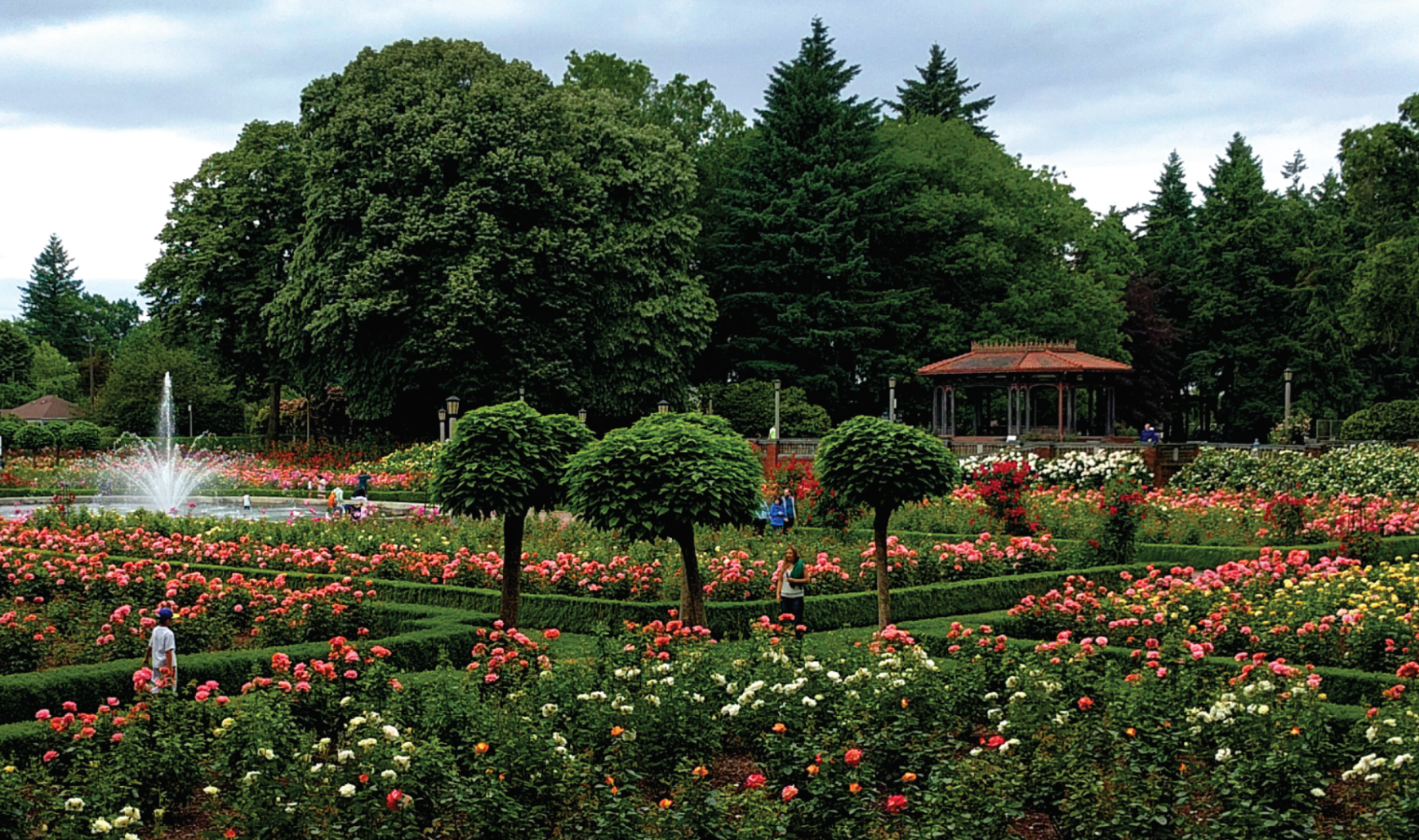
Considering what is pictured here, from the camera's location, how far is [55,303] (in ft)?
344

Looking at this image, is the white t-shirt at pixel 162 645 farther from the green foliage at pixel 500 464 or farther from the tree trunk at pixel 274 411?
the tree trunk at pixel 274 411

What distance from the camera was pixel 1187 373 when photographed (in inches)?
2392

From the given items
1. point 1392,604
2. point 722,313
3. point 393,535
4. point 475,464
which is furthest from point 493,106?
point 1392,604

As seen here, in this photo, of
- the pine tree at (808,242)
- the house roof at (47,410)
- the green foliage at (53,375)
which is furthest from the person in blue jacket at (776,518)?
the green foliage at (53,375)

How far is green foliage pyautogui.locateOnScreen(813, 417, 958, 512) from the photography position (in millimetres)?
14633

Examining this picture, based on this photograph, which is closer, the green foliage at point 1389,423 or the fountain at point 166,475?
the fountain at point 166,475

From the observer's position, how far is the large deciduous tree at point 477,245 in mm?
38219

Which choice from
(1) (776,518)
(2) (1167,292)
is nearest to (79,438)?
(1) (776,518)

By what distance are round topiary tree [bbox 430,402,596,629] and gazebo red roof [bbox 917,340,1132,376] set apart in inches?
1054

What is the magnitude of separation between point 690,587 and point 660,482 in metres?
1.24

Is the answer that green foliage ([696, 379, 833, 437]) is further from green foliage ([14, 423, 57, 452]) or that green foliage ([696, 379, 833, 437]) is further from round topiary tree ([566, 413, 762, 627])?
round topiary tree ([566, 413, 762, 627])

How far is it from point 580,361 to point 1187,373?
32172 millimetres

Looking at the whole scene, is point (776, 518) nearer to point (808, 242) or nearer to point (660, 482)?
point (660, 482)

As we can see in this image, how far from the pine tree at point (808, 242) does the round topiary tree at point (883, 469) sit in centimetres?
3082
